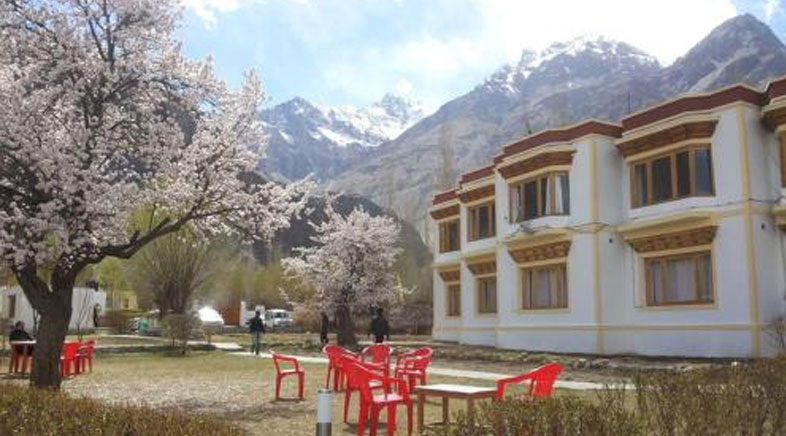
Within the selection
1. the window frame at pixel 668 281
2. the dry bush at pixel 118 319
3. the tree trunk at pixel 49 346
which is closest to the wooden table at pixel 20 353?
the tree trunk at pixel 49 346

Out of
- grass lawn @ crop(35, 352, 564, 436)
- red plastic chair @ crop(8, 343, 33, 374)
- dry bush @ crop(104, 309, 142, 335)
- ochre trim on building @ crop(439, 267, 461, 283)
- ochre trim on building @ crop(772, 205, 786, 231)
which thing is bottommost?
grass lawn @ crop(35, 352, 564, 436)

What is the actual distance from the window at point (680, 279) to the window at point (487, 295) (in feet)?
28.4

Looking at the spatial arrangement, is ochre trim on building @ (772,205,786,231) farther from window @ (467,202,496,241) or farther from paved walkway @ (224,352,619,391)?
window @ (467,202,496,241)

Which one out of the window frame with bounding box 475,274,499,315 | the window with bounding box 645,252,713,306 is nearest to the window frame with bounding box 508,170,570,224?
the window with bounding box 645,252,713,306

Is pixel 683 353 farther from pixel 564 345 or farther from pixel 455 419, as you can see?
pixel 455 419

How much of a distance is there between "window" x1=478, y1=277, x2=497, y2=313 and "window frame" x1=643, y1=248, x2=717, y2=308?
8.49m

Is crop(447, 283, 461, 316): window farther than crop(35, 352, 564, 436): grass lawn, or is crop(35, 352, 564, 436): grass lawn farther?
crop(447, 283, 461, 316): window

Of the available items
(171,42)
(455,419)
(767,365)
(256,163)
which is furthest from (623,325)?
(455,419)

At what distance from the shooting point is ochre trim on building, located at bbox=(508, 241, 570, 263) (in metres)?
26.1

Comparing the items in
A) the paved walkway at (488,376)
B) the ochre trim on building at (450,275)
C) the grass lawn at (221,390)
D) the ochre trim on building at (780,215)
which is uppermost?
the ochre trim on building at (780,215)

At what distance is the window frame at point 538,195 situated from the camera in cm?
2642

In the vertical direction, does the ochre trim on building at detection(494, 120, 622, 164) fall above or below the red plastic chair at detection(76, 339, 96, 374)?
above

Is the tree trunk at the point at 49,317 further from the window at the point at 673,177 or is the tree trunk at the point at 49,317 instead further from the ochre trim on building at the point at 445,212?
the ochre trim on building at the point at 445,212

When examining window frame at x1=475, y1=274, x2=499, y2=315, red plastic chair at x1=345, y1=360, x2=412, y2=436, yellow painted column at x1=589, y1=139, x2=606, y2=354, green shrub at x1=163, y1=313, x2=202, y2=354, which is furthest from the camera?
window frame at x1=475, y1=274, x2=499, y2=315
